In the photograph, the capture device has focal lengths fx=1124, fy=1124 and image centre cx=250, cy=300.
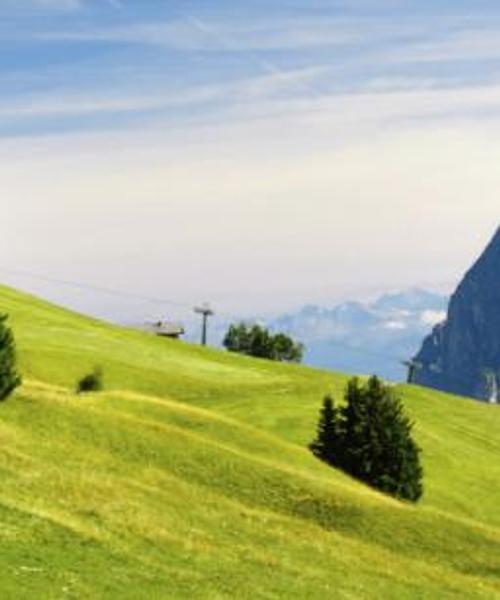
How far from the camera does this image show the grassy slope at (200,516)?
3819 centimetres

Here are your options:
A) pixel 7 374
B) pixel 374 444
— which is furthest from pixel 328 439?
pixel 7 374

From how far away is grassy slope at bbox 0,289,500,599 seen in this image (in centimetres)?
3819

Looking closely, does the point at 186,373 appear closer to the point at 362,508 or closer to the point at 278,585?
the point at 362,508

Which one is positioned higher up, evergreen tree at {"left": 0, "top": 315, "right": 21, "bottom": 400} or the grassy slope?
evergreen tree at {"left": 0, "top": 315, "right": 21, "bottom": 400}

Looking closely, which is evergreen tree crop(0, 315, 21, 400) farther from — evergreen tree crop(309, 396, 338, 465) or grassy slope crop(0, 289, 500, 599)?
evergreen tree crop(309, 396, 338, 465)

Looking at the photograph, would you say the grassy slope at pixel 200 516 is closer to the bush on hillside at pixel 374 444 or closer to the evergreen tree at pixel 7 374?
the evergreen tree at pixel 7 374

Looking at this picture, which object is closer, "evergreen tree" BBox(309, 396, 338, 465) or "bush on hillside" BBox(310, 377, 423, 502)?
"bush on hillside" BBox(310, 377, 423, 502)

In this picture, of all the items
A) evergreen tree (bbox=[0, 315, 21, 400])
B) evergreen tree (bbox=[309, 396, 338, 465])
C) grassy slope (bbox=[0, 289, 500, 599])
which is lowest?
grassy slope (bbox=[0, 289, 500, 599])

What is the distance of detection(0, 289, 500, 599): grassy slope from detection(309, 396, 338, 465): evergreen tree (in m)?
5.71

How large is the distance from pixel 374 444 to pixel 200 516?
2675 cm

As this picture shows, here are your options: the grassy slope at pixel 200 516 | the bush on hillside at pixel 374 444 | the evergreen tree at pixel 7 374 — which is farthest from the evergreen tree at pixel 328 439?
the evergreen tree at pixel 7 374

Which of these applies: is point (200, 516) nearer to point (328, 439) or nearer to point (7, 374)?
point (7, 374)

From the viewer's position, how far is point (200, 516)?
1948 inches

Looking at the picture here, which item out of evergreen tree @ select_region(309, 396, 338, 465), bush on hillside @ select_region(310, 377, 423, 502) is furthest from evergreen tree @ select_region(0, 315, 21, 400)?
bush on hillside @ select_region(310, 377, 423, 502)
